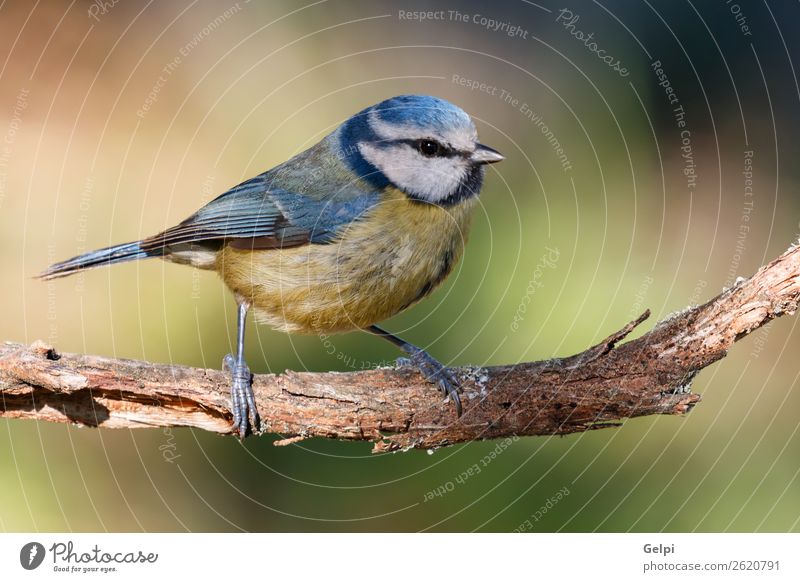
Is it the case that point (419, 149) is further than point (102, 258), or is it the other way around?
point (102, 258)

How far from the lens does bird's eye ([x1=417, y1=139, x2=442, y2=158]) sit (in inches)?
92.3

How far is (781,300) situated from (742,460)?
150cm

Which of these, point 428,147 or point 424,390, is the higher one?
point 428,147

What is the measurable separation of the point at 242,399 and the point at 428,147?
938 mm

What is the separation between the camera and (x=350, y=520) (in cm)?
298

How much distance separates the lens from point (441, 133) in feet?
7.58

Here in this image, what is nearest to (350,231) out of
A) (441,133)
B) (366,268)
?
(366,268)

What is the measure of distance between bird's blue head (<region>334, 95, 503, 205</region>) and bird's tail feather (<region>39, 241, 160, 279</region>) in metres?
0.79

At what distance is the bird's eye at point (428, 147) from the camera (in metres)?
2.34

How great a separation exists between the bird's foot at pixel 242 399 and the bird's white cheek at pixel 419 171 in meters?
0.75

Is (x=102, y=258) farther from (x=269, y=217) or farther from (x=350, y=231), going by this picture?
(x=350, y=231)

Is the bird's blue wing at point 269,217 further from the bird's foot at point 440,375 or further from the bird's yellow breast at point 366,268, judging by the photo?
the bird's foot at point 440,375

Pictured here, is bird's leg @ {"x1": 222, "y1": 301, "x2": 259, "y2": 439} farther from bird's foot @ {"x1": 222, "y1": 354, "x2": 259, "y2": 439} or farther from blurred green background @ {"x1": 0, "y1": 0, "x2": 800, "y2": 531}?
blurred green background @ {"x1": 0, "y1": 0, "x2": 800, "y2": 531}

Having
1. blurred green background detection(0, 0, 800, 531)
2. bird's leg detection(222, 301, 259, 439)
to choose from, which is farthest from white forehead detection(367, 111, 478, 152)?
blurred green background detection(0, 0, 800, 531)
